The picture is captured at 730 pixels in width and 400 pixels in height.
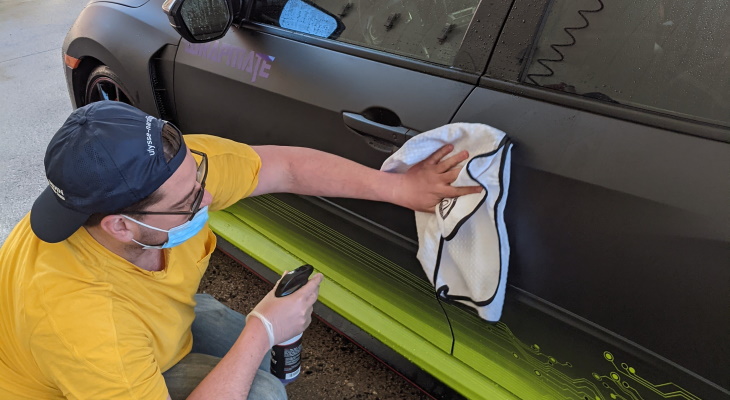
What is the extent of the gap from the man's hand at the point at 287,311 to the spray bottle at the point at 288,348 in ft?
0.07

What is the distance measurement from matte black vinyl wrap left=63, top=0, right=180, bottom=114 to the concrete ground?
35.4 inches

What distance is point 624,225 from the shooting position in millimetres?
1157

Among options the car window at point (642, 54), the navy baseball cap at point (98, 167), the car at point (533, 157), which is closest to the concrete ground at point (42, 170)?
the car at point (533, 157)

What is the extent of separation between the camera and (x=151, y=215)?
1246 millimetres

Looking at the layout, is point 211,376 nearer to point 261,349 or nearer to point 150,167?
point 261,349

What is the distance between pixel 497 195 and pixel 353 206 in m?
0.58

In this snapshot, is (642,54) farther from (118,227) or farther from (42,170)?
(42,170)

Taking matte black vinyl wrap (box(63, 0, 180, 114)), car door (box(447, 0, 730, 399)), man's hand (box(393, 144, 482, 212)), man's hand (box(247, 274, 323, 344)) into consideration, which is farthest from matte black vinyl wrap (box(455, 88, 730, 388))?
matte black vinyl wrap (box(63, 0, 180, 114))

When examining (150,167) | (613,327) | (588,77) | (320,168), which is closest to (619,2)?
(588,77)

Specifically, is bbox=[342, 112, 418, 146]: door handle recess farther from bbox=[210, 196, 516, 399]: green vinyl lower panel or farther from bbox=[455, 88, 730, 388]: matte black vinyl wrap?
bbox=[210, 196, 516, 399]: green vinyl lower panel

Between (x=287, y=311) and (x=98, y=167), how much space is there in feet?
1.85

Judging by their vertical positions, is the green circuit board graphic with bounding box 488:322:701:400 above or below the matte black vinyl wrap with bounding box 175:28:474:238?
below

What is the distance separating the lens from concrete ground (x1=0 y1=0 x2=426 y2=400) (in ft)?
6.86

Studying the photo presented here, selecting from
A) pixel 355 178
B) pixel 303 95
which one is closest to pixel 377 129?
pixel 355 178
